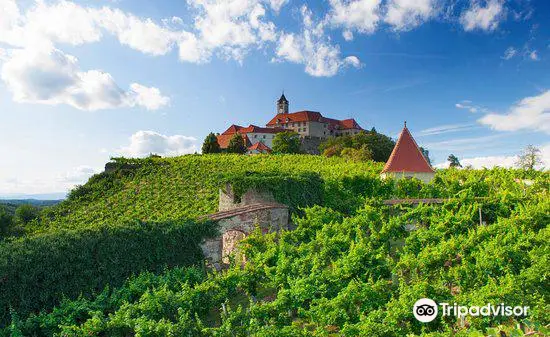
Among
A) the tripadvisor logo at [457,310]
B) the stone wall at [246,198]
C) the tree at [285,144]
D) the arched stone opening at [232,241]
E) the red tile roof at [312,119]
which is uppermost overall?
the red tile roof at [312,119]

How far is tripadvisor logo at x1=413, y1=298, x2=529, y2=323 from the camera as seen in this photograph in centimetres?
780

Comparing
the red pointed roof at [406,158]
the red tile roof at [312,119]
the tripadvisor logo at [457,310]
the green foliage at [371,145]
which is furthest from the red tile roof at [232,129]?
the tripadvisor logo at [457,310]

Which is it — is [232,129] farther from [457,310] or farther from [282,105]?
[457,310]

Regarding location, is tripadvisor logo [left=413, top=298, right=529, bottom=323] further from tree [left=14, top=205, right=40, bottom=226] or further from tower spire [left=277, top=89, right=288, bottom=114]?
tower spire [left=277, top=89, right=288, bottom=114]

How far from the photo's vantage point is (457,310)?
8.23 metres

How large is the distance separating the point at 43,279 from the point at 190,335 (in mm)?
4777

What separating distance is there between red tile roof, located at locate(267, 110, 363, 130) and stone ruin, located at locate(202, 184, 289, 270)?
228 feet

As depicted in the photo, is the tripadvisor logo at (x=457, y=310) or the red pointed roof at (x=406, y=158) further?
the red pointed roof at (x=406, y=158)

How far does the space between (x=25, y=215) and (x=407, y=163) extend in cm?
2970

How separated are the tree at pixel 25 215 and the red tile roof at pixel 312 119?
202 feet

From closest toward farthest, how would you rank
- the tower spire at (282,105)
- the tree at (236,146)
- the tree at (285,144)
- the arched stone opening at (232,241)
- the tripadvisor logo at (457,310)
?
the tripadvisor logo at (457,310) < the arched stone opening at (232,241) < the tree at (236,146) < the tree at (285,144) < the tower spire at (282,105)

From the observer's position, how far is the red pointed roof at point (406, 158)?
23438mm

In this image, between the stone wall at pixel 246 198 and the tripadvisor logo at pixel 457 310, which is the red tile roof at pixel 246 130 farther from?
the tripadvisor logo at pixel 457 310

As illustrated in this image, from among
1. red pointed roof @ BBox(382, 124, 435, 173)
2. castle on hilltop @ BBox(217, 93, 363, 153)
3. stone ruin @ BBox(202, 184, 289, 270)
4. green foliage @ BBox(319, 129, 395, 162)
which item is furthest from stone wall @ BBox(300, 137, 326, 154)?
stone ruin @ BBox(202, 184, 289, 270)
